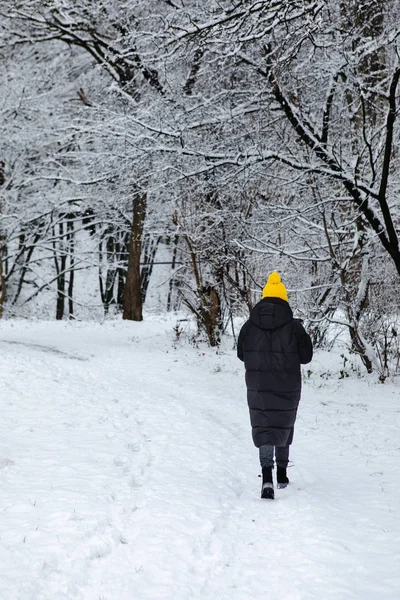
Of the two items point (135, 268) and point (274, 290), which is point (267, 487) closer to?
point (274, 290)

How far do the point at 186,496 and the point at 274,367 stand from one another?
1.42m

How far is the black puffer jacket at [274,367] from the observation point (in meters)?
5.35

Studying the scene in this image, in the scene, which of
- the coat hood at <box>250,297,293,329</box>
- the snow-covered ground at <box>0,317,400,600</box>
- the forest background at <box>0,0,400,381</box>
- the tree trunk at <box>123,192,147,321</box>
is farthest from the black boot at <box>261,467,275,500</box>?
the tree trunk at <box>123,192,147,321</box>

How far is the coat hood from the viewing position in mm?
5410

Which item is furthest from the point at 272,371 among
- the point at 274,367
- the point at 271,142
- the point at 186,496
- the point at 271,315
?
the point at 271,142

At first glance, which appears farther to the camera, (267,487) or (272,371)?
(272,371)

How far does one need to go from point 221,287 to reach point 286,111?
7.02 meters

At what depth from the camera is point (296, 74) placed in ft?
31.9

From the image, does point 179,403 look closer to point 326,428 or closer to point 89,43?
point 326,428

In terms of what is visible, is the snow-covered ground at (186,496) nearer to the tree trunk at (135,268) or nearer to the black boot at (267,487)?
the black boot at (267,487)

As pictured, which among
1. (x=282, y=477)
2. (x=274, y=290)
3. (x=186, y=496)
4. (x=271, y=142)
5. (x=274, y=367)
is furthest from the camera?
(x=271, y=142)

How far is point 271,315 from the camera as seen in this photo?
5422 mm

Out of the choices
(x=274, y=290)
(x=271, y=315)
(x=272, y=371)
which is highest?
(x=274, y=290)

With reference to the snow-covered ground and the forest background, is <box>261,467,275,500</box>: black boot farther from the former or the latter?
the forest background
